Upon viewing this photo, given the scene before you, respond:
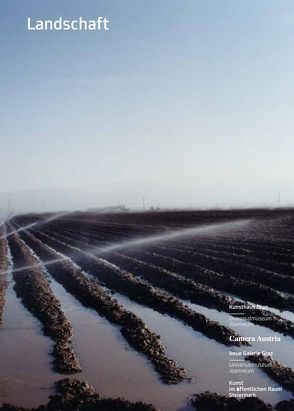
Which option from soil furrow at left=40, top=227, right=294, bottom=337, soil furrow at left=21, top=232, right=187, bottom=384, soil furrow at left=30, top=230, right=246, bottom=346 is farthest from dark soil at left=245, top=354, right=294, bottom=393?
soil furrow at left=40, top=227, right=294, bottom=337

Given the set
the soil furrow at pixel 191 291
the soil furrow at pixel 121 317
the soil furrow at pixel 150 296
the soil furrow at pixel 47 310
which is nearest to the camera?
the soil furrow at pixel 121 317

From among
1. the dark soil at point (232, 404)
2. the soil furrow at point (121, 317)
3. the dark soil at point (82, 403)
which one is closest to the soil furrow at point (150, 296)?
the soil furrow at point (121, 317)

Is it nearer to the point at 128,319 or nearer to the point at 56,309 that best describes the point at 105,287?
the point at 56,309

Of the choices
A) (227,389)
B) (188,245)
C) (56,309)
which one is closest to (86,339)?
(56,309)

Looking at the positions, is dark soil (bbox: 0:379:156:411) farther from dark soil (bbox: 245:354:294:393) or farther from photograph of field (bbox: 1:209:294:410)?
dark soil (bbox: 245:354:294:393)

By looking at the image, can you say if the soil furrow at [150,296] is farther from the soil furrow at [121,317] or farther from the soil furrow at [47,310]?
the soil furrow at [47,310]

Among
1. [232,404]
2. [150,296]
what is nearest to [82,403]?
[232,404]

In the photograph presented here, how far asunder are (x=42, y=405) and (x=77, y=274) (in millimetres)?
9554

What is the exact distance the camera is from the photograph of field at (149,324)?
6504mm

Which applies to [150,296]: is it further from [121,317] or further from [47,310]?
[47,310]

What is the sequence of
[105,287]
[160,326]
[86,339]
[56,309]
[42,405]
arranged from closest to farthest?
[42,405]
[86,339]
[160,326]
[56,309]
[105,287]

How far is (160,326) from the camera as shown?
931cm

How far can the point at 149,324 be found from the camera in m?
9.47

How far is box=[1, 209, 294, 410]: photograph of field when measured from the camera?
6.50 m
